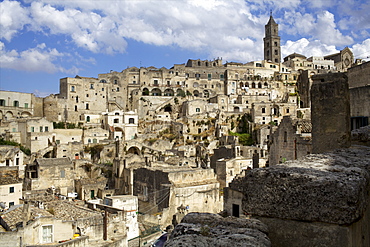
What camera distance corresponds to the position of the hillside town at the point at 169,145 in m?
5.72

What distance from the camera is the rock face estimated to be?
2646 mm

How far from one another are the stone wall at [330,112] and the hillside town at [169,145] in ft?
0.06

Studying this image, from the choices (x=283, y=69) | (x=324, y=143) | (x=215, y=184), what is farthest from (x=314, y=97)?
(x=283, y=69)

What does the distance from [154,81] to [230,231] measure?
6808cm

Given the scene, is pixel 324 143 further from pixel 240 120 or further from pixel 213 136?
pixel 240 120

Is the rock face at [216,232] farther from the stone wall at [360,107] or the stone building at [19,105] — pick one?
the stone building at [19,105]

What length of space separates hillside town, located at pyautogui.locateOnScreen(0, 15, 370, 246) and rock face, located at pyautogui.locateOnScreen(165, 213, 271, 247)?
0.11 feet

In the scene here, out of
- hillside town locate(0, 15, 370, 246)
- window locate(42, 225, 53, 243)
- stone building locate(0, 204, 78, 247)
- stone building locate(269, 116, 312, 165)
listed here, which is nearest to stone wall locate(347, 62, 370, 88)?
hillside town locate(0, 15, 370, 246)

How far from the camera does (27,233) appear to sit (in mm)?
15297

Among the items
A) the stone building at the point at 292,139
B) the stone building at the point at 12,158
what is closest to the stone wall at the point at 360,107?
the stone building at the point at 292,139

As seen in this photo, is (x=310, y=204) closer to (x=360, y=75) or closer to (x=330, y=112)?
(x=330, y=112)

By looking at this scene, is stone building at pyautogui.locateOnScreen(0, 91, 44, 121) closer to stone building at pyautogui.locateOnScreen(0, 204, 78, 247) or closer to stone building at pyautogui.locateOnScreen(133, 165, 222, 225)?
stone building at pyautogui.locateOnScreen(133, 165, 222, 225)

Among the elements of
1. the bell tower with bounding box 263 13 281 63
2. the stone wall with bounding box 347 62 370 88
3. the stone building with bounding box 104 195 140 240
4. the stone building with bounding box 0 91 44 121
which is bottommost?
the stone building with bounding box 104 195 140 240

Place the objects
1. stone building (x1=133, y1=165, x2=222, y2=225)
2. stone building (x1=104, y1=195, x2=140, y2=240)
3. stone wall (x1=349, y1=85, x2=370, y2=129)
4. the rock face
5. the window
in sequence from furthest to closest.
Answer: stone building (x1=133, y1=165, x2=222, y2=225) → stone building (x1=104, y1=195, x2=140, y2=240) → the window → stone wall (x1=349, y1=85, x2=370, y2=129) → the rock face
